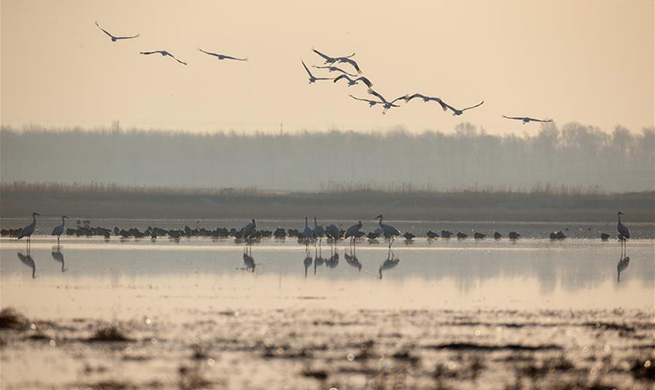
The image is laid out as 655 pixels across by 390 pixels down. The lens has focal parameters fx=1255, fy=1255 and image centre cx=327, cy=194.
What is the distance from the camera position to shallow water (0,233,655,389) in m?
15.9

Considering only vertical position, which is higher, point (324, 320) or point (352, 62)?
point (352, 62)

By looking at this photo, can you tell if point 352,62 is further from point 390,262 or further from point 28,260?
point 28,260

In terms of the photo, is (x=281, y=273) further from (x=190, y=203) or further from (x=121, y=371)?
(x=190, y=203)

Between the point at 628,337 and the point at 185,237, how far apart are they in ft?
97.3

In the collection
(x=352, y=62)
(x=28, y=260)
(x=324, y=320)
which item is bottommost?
(x=324, y=320)

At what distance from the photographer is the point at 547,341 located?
756 inches

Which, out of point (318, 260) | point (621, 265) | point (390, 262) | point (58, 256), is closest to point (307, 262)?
point (318, 260)

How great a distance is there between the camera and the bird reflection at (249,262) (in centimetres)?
3234

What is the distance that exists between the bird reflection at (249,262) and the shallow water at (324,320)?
0.11 meters

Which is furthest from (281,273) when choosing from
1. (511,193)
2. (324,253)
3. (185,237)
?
(511,193)

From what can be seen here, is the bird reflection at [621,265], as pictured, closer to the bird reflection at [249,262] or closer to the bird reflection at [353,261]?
the bird reflection at [353,261]

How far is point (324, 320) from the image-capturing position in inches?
831

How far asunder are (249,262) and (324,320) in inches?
530

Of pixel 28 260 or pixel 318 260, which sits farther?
pixel 318 260
